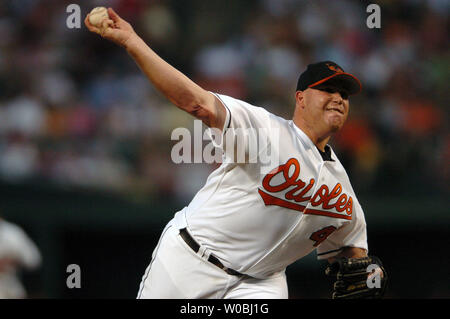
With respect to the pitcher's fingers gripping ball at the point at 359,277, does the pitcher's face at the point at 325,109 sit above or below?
above

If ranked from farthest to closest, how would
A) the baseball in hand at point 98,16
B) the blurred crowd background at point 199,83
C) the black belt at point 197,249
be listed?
1. the blurred crowd background at point 199,83
2. the black belt at point 197,249
3. the baseball in hand at point 98,16

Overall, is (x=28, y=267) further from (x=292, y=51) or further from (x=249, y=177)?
(x=292, y=51)

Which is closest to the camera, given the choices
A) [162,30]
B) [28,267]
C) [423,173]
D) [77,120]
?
[28,267]

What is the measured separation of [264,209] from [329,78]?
2.33 ft

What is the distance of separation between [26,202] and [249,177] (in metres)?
3.60

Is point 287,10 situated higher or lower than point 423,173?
higher

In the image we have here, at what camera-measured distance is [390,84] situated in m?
7.62

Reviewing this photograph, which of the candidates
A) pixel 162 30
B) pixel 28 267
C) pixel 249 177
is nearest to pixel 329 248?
pixel 249 177

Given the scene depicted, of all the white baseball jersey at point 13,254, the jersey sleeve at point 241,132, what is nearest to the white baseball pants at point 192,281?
the jersey sleeve at point 241,132

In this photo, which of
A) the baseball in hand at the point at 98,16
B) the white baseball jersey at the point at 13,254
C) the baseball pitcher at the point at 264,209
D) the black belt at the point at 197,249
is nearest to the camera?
the baseball in hand at the point at 98,16

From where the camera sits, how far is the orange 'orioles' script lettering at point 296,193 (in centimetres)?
311

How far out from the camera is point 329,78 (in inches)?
129

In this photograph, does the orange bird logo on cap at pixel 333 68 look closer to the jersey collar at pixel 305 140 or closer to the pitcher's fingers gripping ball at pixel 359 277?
the jersey collar at pixel 305 140

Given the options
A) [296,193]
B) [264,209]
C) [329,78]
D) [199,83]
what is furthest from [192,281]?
[199,83]
